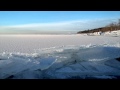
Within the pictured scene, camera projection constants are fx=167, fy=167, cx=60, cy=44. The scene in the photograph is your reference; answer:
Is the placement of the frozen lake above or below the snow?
above

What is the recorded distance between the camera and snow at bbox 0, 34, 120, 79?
196cm

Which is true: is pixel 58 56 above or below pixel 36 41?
below

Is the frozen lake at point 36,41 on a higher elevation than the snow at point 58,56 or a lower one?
higher

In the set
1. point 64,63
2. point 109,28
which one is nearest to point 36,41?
point 64,63

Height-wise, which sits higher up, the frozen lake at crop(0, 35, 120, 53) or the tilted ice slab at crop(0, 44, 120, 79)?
the frozen lake at crop(0, 35, 120, 53)

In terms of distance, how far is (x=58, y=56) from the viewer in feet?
7.28

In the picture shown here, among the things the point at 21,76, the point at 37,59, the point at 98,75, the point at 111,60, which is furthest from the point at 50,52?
the point at 111,60

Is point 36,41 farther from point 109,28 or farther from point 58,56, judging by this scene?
point 109,28

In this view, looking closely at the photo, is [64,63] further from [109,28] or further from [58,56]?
[109,28]

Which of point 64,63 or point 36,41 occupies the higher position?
point 36,41

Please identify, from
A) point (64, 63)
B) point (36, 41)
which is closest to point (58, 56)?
point (64, 63)

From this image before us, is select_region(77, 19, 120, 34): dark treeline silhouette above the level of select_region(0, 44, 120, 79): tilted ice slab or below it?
above

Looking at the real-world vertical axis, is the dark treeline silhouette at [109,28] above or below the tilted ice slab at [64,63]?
above

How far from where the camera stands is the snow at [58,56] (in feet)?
6.44
